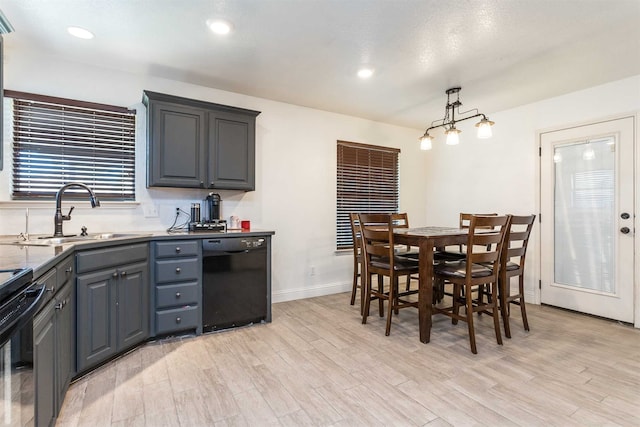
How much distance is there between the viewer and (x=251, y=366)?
2.28 meters

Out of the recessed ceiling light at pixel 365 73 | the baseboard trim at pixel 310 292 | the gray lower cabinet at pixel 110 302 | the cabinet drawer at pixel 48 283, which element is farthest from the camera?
the baseboard trim at pixel 310 292

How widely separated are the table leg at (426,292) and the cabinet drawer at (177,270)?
1.97 metres

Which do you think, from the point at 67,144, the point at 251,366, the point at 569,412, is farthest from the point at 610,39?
the point at 67,144

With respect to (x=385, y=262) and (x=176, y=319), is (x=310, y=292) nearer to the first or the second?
(x=385, y=262)

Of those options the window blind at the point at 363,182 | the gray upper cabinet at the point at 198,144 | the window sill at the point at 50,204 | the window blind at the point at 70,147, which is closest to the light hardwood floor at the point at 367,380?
the window sill at the point at 50,204

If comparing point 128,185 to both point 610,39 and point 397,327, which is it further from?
point 610,39

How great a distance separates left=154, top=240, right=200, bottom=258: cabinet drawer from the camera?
2.63m

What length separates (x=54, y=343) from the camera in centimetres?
155

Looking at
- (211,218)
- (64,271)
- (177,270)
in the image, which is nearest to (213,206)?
(211,218)

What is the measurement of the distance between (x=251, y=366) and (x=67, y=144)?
2514 mm

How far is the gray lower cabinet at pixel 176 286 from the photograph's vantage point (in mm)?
2629

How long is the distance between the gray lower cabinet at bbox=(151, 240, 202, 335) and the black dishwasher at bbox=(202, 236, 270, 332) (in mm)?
67

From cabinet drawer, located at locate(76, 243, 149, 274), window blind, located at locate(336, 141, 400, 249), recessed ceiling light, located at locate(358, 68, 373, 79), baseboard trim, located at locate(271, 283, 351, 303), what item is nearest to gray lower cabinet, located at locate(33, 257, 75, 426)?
cabinet drawer, located at locate(76, 243, 149, 274)

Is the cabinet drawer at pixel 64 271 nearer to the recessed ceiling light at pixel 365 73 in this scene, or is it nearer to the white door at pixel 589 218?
the recessed ceiling light at pixel 365 73
